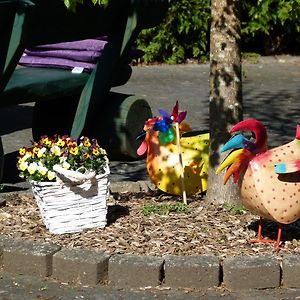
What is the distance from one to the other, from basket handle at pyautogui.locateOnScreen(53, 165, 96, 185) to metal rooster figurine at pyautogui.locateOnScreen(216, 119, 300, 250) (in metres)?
0.79

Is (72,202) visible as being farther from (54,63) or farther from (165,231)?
(54,63)

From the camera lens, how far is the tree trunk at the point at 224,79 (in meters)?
6.25

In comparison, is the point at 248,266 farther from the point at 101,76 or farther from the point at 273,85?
the point at 273,85

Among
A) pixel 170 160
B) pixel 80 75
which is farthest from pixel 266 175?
pixel 80 75

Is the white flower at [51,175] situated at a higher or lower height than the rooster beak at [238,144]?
lower

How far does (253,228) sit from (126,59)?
2.74m

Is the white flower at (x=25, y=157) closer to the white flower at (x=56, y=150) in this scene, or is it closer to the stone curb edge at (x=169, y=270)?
the white flower at (x=56, y=150)

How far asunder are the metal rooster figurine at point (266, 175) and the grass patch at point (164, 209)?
0.76 meters

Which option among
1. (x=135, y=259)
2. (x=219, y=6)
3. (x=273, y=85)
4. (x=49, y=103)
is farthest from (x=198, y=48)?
(x=135, y=259)

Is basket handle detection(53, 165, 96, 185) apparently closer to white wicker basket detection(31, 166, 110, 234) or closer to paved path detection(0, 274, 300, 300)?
white wicker basket detection(31, 166, 110, 234)

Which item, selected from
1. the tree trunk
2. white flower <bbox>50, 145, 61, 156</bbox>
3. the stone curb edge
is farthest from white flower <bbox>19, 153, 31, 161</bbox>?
the tree trunk

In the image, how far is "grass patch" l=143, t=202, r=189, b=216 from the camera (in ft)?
20.1

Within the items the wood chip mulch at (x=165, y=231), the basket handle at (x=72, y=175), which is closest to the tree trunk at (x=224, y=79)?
the wood chip mulch at (x=165, y=231)

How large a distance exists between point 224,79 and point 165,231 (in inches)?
44.4
